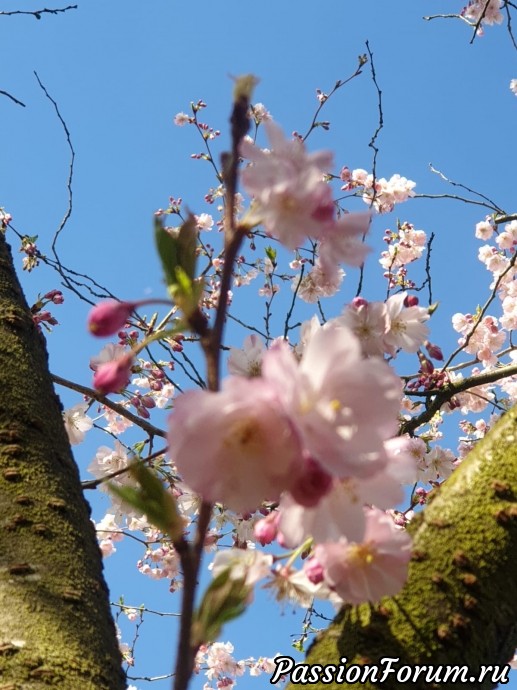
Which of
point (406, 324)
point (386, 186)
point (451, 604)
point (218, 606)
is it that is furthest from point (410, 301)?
point (386, 186)

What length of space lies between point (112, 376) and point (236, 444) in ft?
0.56

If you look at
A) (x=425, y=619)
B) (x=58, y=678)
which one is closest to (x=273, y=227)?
(x=425, y=619)

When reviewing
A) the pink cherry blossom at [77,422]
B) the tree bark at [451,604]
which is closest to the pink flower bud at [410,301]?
the tree bark at [451,604]

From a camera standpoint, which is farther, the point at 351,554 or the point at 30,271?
the point at 30,271

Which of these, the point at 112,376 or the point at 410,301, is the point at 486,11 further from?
the point at 112,376

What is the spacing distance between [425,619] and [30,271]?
3.87 meters

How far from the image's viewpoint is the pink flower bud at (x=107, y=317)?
0.70 m

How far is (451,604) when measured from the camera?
3.30ft

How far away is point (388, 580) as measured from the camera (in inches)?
29.4

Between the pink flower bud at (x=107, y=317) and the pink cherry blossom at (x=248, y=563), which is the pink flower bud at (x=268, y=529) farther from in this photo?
the pink flower bud at (x=107, y=317)

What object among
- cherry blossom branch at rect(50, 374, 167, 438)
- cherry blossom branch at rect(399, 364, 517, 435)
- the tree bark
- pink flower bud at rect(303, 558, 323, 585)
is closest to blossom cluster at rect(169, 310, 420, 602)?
pink flower bud at rect(303, 558, 323, 585)

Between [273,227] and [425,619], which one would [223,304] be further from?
[425,619]

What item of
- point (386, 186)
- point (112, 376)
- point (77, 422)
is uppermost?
point (386, 186)

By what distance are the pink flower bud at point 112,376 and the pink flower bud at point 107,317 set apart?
4 cm
